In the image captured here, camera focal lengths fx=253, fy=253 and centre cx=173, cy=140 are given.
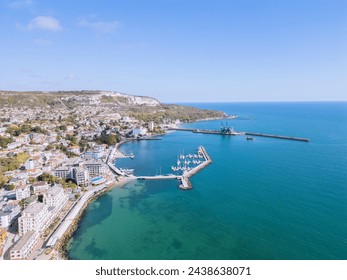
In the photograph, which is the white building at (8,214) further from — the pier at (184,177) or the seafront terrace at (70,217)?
the pier at (184,177)

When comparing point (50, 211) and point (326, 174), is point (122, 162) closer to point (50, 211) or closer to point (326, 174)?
point (50, 211)

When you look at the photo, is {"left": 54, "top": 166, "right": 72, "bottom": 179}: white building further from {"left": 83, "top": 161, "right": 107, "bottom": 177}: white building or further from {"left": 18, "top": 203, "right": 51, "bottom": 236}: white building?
{"left": 18, "top": 203, "right": 51, "bottom": 236}: white building

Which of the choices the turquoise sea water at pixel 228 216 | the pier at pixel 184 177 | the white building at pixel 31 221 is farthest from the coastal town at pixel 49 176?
the pier at pixel 184 177

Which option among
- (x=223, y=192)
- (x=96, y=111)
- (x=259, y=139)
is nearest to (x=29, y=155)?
(x=223, y=192)

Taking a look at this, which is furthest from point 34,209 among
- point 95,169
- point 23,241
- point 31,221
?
Result: point 95,169

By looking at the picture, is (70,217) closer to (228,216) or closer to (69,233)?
(69,233)

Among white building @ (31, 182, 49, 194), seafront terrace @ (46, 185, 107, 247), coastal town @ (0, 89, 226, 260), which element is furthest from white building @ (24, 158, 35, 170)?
seafront terrace @ (46, 185, 107, 247)

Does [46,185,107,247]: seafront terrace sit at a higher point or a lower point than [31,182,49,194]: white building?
lower
